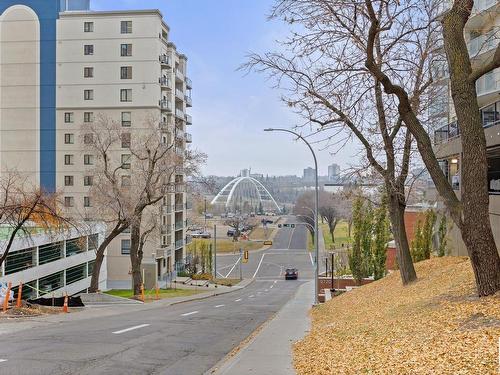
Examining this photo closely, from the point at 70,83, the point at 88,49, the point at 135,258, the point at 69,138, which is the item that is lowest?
the point at 135,258

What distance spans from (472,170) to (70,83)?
2109 inches

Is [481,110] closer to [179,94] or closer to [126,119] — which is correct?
[126,119]

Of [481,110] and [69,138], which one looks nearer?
[481,110]

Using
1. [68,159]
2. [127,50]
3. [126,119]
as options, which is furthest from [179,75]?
[68,159]

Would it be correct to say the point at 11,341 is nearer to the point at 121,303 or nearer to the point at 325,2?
the point at 325,2

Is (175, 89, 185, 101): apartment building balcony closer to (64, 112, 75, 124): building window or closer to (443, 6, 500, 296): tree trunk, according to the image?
(64, 112, 75, 124): building window

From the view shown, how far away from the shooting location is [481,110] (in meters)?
21.5

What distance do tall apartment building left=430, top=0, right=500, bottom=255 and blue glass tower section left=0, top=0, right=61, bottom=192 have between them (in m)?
41.4

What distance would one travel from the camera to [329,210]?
116 meters

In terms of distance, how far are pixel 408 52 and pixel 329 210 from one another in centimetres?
9907

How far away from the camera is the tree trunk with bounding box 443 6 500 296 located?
1184cm

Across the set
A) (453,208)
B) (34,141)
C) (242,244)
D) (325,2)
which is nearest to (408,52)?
(325,2)

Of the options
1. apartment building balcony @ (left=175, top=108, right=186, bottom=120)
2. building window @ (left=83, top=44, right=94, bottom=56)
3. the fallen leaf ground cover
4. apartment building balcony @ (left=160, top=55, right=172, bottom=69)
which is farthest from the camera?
apartment building balcony @ (left=175, top=108, right=186, bottom=120)

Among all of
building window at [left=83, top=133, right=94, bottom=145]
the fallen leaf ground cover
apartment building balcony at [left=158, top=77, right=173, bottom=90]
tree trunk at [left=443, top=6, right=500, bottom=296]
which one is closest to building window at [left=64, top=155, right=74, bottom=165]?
apartment building balcony at [left=158, top=77, right=173, bottom=90]
